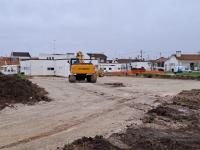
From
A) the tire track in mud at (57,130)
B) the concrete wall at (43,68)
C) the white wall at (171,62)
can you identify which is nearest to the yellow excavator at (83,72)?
the tire track in mud at (57,130)

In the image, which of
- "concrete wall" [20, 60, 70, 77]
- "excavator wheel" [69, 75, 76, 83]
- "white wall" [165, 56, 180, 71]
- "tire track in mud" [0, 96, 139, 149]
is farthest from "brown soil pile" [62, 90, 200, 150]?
"white wall" [165, 56, 180, 71]

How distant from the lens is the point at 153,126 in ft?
48.3

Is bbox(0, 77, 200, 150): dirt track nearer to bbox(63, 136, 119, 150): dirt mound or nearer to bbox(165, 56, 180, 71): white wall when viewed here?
bbox(63, 136, 119, 150): dirt mound

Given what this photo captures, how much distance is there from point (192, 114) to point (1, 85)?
1201 centimetres

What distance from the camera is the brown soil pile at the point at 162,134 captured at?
1072 centimetres

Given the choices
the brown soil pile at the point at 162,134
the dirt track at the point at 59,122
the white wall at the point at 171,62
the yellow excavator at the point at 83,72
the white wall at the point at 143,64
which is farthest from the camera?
the white wall at the point at 143,64

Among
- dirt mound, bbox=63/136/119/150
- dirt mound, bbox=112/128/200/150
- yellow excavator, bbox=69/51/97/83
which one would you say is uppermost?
yellow excavator, bbox=69/51/97/83

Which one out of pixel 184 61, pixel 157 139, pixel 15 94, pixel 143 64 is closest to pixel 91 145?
pixel 157 139

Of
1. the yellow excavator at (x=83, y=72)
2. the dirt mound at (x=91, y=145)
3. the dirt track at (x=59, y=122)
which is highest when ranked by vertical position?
the yellow excavator at (x=83, y=72)

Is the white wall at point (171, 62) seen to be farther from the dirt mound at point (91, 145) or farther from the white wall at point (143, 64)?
the dirt mound at point (91, 145)

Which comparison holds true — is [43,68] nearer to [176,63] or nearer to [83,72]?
[176,63]

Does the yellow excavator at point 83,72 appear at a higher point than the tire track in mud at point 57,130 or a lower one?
higher

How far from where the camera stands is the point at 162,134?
13.0 m

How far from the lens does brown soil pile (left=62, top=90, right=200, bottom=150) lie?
35.2ft
